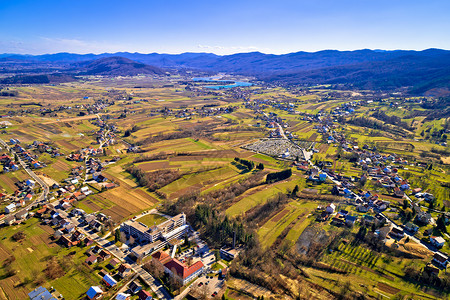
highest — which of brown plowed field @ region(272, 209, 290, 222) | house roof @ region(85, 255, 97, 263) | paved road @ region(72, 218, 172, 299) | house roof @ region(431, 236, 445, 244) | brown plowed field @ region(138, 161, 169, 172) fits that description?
brown plowed field @ region(138, 161, 169, 172)

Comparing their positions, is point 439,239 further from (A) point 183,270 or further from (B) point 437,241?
(A) point 183,270

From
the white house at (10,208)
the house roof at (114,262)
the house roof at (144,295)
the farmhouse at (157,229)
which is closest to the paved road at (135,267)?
the house roof at (114,262)

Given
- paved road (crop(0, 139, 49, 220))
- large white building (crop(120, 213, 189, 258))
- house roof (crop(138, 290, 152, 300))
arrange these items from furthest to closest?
1. paved road (crop(0, 139, 49, 220))
2. large white building (crop(120, 213, 189, 258))
3. house roof (crop(138, 290, 152, 300))

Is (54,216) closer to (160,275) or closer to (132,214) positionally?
(132,214)

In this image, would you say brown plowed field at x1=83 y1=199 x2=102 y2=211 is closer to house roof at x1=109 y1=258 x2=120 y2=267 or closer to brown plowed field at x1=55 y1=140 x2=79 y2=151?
house roof at x1=109 y1=258 x2=120 y2=267

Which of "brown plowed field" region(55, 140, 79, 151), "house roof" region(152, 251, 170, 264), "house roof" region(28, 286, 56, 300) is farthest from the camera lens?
"brown plowed field" region(55, 140, 79, 151)

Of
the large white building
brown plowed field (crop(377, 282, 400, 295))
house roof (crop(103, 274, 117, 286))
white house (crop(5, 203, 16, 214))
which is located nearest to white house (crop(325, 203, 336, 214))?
brown plowed field (crop(377, 282, 400, 295))

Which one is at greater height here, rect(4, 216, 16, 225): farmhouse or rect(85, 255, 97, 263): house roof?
rect(4, 216, 16, 225): farmhouse

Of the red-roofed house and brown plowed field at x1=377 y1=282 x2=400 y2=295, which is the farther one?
the red-roofed house

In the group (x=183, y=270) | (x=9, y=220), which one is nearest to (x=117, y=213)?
(x=9, y=220)
